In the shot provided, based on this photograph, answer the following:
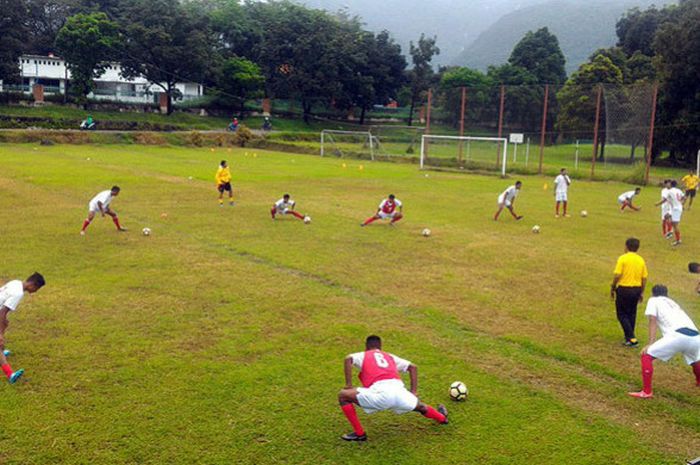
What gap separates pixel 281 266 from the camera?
50.4 feet

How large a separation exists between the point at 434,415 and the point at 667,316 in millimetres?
3441

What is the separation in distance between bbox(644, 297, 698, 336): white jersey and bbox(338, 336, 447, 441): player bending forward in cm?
336

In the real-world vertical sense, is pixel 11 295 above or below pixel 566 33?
A: below

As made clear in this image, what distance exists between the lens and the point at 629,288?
1040 cm

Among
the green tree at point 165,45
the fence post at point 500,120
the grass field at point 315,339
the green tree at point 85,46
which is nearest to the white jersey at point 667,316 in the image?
the grass field at point 315,339

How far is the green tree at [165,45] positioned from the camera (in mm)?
74750

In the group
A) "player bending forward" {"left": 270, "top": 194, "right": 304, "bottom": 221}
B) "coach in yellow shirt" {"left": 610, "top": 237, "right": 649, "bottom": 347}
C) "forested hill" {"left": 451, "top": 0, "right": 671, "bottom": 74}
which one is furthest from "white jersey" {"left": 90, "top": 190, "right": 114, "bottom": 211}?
"forested hill" {"left": 451, "top": 0, "right": 671, "bottom": 74}

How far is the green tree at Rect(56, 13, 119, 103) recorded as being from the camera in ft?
226

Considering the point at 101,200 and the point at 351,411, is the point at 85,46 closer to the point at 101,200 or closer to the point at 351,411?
the point at 101,200

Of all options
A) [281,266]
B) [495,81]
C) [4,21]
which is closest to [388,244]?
[281,266]

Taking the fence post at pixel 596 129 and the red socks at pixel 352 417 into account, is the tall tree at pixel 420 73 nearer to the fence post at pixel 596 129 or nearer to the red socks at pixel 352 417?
the fence post at pixel 596 129

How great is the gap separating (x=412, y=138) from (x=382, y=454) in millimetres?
54737

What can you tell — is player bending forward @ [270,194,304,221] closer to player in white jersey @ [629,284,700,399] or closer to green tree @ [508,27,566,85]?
player in white jersey @ [629,284,700,399]

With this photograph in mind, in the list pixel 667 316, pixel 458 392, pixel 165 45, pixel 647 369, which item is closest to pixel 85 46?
pixel 165 45
